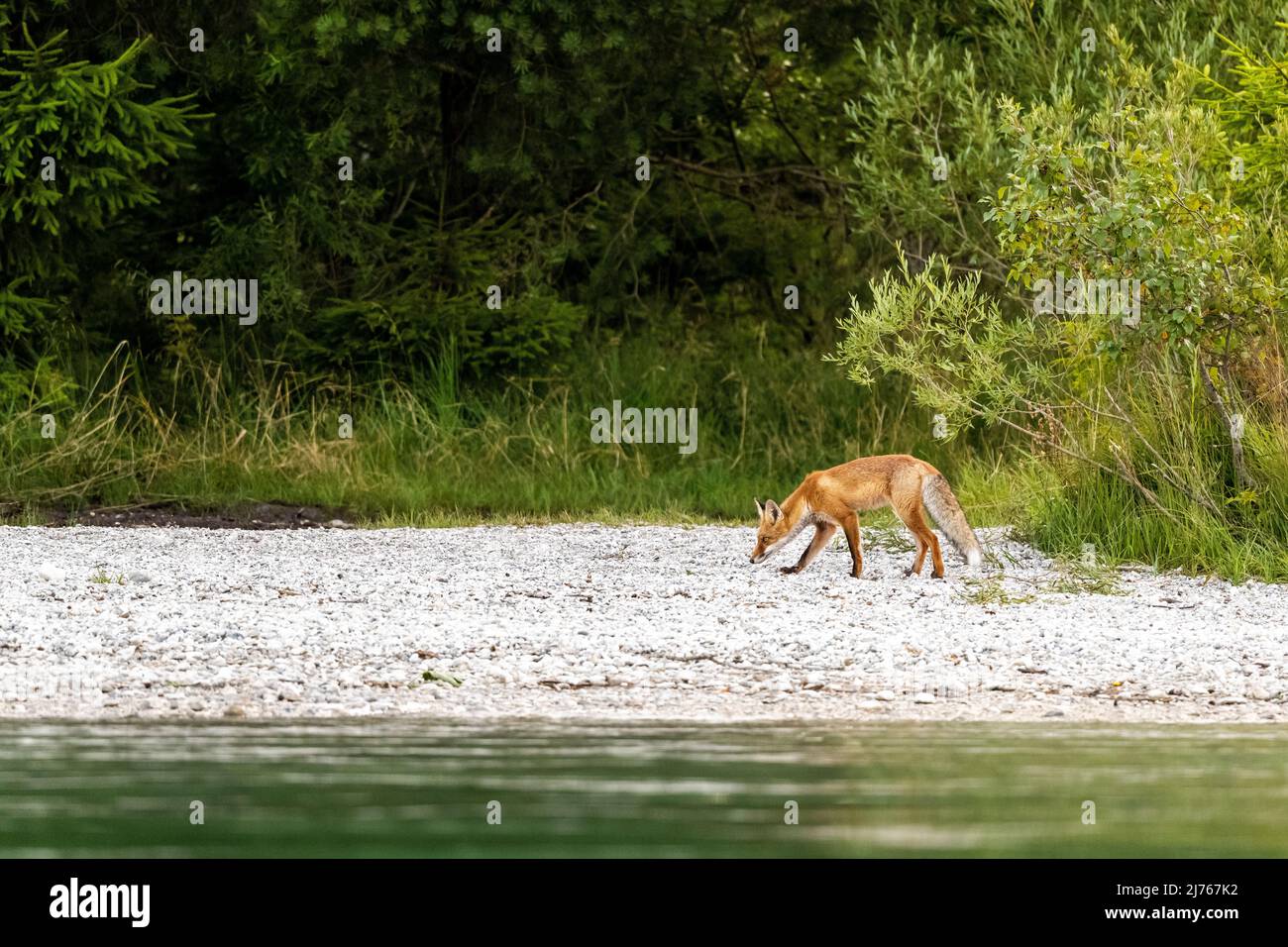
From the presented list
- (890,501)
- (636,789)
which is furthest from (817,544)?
(636,789)

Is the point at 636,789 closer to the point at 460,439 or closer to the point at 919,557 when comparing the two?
the point at 919,557

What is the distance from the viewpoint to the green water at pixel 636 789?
5527mm

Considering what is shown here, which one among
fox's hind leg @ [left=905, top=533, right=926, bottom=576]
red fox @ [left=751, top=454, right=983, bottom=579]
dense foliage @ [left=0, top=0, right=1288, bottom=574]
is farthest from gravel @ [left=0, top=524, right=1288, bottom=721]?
dense foliage @ [left=0, top=0, right=1288, bottom=574]

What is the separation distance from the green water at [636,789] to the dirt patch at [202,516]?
861 cm

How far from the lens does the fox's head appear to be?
41.5 feet

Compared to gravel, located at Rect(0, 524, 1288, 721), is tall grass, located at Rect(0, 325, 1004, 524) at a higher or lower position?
higher

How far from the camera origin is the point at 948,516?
1211cm

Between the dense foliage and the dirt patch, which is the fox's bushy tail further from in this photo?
the dirt patch

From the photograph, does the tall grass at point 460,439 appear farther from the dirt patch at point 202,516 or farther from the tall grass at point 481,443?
the dirt patch at point 202,516

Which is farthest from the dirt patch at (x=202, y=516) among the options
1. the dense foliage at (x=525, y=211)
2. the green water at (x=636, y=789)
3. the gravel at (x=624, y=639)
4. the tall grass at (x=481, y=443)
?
A: the green water at (x=636, y=789)

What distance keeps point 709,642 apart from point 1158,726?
2505mm

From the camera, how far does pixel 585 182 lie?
22312 mm

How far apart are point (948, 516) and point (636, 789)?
617cm

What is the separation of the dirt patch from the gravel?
9.35ft
